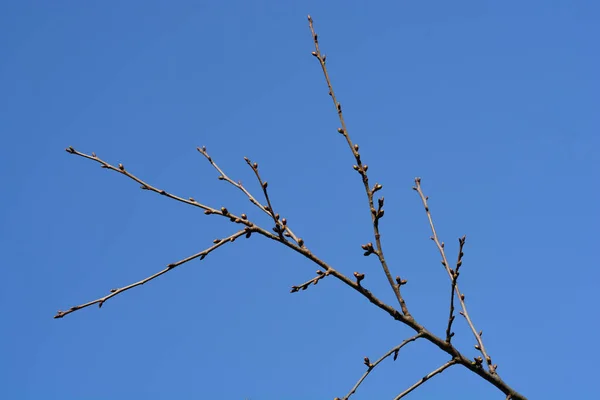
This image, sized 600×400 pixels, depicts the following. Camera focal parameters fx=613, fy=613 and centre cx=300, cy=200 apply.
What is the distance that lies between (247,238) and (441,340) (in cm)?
97

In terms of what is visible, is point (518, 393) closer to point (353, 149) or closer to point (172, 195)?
point (353, 149)

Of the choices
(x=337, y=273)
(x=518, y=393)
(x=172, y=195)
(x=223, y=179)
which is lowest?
(x=518, y=393)

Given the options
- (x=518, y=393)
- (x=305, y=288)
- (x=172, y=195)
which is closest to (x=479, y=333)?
(x=518, y=393)

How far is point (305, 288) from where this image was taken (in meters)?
2.88

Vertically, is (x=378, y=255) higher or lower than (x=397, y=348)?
higher

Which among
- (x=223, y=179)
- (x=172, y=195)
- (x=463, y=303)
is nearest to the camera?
(x=172, y=195)

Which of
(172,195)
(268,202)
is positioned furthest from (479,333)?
(172,195)

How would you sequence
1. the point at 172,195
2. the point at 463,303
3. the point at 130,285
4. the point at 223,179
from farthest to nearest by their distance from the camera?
the point at 463,303
the point at 223,179
the point at 172,195
the point at 130,285

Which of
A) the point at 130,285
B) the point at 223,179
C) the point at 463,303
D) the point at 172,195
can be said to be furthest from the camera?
the point at 463,303

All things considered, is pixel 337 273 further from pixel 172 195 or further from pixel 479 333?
pixel 479 333

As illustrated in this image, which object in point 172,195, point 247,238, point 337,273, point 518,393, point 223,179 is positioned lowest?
point 518,393

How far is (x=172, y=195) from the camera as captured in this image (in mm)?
2836

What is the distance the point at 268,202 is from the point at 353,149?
47 centimetres

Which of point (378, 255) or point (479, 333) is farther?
point (479, 333)
